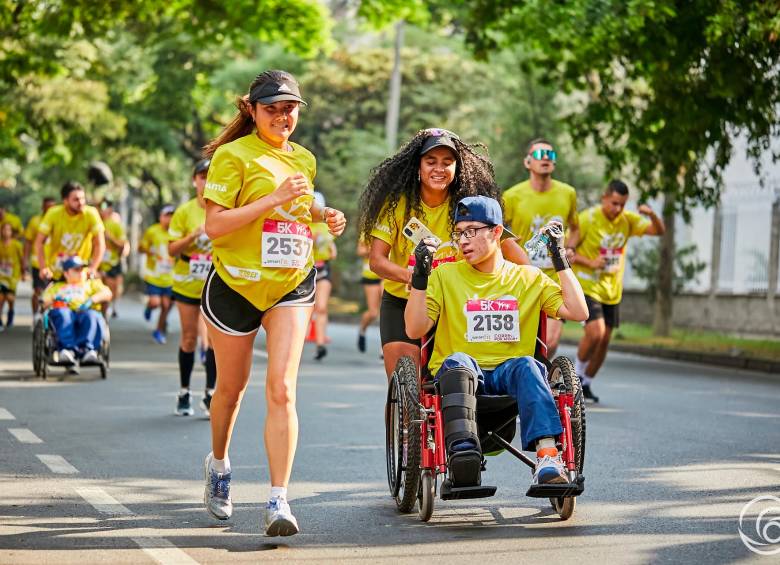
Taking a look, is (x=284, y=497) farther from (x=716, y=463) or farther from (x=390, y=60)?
(x=390, y=60)

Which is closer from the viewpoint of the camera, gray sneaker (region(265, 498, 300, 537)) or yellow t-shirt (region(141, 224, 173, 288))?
→ gray sneaker (region(265, 498, 300, 537))

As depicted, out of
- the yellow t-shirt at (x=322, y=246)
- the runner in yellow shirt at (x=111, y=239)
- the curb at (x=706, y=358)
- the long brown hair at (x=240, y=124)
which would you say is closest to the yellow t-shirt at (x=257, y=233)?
the long brown hair at (x=240, y=124)

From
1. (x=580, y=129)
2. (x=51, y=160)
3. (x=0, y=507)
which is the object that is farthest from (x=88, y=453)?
(x=51, y=160)

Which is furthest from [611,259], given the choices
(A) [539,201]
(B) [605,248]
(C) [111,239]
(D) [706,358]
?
(C) [111,239]

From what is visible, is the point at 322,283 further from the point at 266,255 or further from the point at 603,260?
the point at 266,255

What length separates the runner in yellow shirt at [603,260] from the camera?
41.1 feet

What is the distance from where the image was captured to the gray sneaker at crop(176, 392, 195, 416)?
36.9ft

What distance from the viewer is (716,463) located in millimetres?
8711

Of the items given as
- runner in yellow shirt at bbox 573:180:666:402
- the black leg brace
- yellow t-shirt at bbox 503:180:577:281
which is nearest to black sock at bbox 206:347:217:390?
yellow t-shirt at bbox 503:180:577:281

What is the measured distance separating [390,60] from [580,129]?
72.1 ft

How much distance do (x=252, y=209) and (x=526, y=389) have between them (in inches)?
56.8

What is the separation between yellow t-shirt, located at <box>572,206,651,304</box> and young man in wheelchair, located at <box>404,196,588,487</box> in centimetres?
569

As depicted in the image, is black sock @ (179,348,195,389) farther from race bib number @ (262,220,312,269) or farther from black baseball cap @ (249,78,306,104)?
black baseball cap @ (249,78,306,104)

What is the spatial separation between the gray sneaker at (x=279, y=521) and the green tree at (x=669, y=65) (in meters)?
11.1
